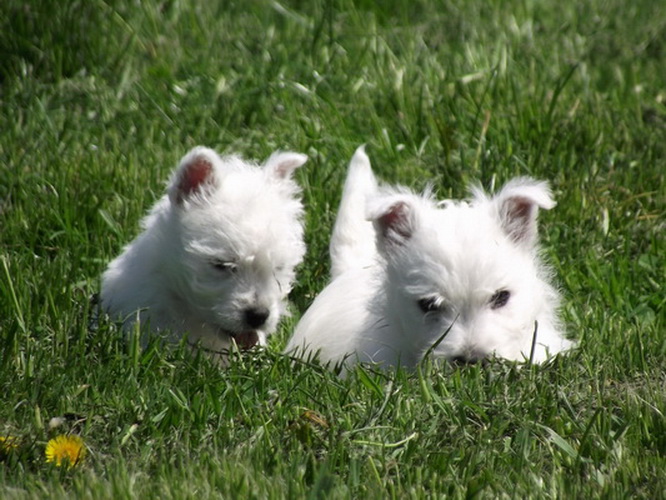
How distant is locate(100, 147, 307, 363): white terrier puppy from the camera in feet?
16.5

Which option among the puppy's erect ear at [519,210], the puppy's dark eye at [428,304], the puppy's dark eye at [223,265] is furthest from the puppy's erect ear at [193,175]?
the puppy's erect ear at [519,210]

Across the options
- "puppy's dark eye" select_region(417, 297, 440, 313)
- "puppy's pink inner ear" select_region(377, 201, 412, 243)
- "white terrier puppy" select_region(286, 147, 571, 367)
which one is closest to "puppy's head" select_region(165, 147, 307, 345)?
"white terrier puppy" select_region(286, 147, 571, 367)

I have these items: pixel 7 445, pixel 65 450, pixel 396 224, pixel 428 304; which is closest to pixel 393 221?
pixel 396 224

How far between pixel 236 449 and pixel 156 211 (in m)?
1.96

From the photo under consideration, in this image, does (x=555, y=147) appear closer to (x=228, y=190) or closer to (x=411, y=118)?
(x=411, y=118)

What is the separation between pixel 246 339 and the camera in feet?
16.9

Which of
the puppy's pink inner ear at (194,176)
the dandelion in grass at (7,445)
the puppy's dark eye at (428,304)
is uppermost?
the puppy's pink inner ear at (194,176)

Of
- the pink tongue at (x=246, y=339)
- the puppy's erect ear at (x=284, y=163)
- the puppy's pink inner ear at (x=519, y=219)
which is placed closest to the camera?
the puppy's pink inner ear at (x=519, y=219)

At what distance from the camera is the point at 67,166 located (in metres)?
6.14

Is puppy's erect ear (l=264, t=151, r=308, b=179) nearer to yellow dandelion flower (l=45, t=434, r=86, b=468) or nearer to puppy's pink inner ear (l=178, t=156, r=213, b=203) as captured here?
puppy's pink inner ear (l=178, t=156, r=213, b=203)

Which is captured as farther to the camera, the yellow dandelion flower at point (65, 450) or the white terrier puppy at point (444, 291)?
the white terrier puppy at point (444, 291)

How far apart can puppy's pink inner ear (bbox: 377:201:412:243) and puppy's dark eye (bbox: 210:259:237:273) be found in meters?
0.70

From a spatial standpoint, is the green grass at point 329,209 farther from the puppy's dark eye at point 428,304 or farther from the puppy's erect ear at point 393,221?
the puppy's erect ear at point 393,221

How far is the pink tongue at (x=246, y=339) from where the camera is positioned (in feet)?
16.8
